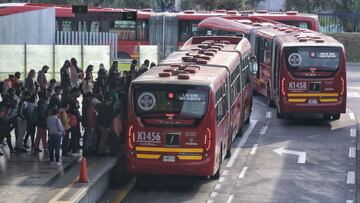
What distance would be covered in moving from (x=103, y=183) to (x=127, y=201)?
78 cm

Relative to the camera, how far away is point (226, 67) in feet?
75.2

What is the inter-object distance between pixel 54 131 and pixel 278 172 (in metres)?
5.66

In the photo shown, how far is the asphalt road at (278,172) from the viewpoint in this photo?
65.5 ft

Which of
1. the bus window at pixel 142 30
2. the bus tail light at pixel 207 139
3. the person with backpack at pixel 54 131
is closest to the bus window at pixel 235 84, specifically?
the bus tail light at pixel 207 139

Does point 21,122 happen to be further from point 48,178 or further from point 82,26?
point 82,26

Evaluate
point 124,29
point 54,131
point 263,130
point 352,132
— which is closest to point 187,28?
Answer: point 124,29

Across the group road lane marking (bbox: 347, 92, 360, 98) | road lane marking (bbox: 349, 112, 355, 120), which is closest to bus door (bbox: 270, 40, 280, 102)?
road lane marking (bbox: 349, 112, 355, 120)

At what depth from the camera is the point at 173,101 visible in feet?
64.8

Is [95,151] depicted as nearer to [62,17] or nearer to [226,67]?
[226,67]

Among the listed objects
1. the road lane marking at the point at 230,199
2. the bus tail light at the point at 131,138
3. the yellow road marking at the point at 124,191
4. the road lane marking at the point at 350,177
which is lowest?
the yellow road marking at the point at 124,191

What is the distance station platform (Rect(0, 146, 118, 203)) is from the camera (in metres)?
17.9

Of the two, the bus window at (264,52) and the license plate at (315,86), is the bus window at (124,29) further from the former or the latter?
the license plate at (315,86)

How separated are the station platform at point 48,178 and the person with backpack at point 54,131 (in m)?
0.39

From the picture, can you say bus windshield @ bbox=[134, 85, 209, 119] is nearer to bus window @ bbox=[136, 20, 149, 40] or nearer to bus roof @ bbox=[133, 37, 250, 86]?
bus roof @ bbox=[133, 37, 250, 86]
